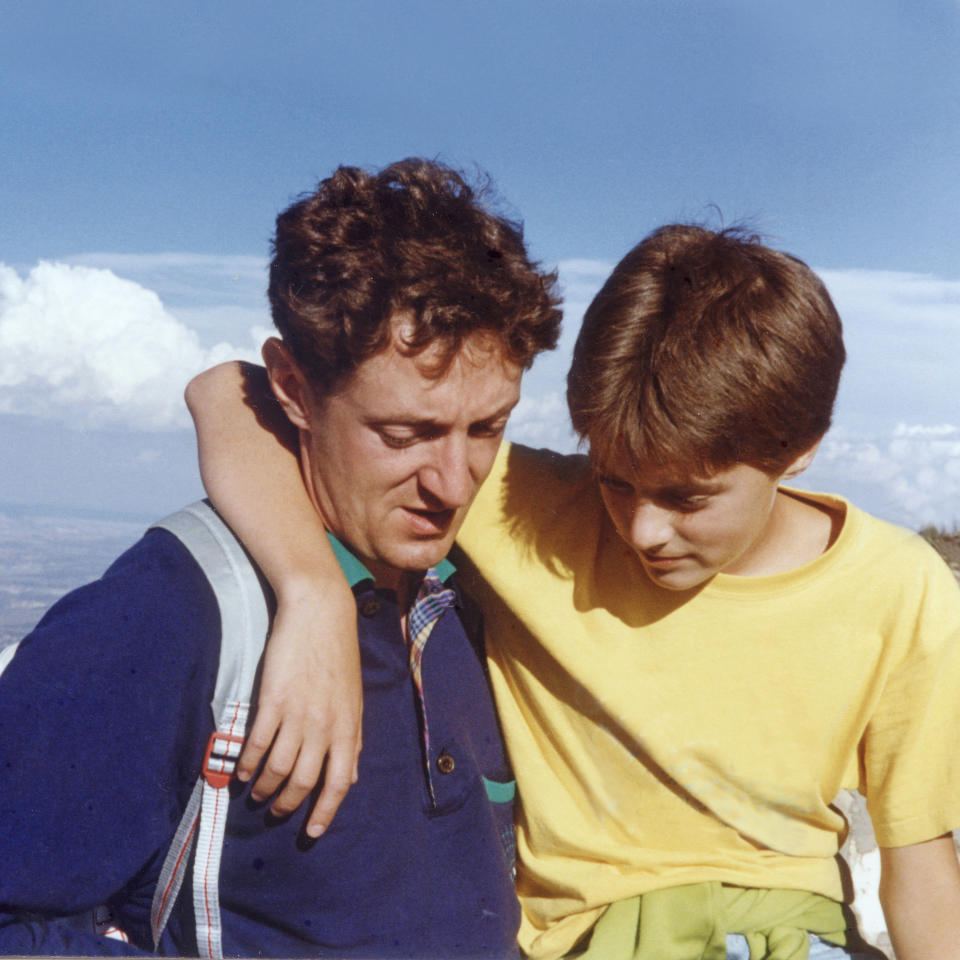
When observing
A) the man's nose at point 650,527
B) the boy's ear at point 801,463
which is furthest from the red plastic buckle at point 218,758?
the boy's ear at point 801,463

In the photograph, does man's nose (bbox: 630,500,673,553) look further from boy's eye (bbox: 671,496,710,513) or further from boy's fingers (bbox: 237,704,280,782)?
boy's fingers (bbox: 237,704,280,782)

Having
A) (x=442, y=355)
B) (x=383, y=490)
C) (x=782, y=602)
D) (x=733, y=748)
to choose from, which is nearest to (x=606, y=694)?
(x=733, y=748)

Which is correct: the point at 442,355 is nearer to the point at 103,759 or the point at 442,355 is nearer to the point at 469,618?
the point at 469,618

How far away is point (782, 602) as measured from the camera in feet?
7.50

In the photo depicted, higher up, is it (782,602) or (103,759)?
(782,602)

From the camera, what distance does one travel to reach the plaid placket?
6.87 feet

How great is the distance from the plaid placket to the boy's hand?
25cm

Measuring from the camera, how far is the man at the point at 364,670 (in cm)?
158

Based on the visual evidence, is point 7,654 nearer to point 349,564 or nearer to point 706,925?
point 349,564

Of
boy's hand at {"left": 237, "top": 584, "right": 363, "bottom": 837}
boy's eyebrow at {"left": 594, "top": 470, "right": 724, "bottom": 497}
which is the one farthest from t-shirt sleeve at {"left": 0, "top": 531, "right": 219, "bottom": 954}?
boy's eyebrow at {"left": 594, "top": 470, "right": 724, "bottom": 497}

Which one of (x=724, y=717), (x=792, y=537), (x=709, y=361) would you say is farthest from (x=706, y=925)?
(x=709, y=361)

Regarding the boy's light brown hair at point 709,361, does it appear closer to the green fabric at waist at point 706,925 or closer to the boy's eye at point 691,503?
the boy's eye at point 691,503

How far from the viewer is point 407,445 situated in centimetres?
202

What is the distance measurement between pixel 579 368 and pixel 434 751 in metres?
0.96
